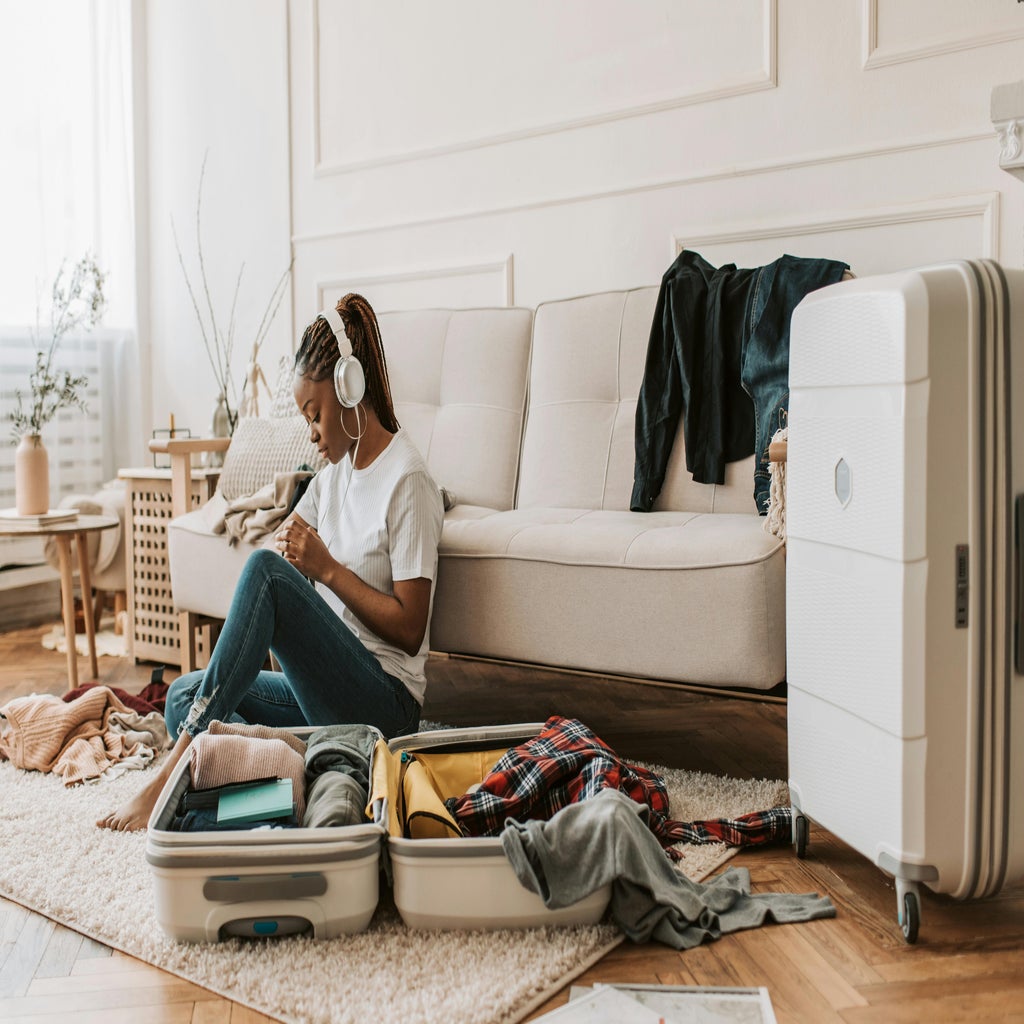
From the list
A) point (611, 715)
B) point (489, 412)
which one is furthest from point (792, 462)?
point (489, 412)

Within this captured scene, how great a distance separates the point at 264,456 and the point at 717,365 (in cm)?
121

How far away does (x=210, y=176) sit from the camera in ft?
13.7

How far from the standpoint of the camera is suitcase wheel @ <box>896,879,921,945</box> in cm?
140

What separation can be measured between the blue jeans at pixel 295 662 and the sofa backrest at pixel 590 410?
814mm

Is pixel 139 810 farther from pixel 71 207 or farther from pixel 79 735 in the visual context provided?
pixel 71 207

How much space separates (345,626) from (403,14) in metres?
2.43

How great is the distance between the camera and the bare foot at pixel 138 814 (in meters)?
1.86

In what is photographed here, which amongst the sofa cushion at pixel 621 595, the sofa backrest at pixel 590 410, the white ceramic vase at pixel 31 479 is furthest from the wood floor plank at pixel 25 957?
the white ceramic vase at pixel 31 479

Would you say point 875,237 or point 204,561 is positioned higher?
point 875,237

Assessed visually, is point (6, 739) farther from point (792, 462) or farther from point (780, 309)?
point (780, 309)

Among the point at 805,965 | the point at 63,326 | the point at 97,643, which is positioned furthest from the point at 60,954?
the point at 63,326

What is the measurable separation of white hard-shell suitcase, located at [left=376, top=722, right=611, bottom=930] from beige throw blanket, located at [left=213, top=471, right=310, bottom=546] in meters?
1.23

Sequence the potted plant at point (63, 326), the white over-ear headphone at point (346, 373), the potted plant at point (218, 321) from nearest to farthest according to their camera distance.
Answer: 1. the white over-ear headphone at point (346, 373)
2. the potted plant at point (63, 326)
3. the potted plant at point (218, 321)

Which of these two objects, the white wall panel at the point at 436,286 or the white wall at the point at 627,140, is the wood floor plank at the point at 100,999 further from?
the white wall panel at the point at 436,286
